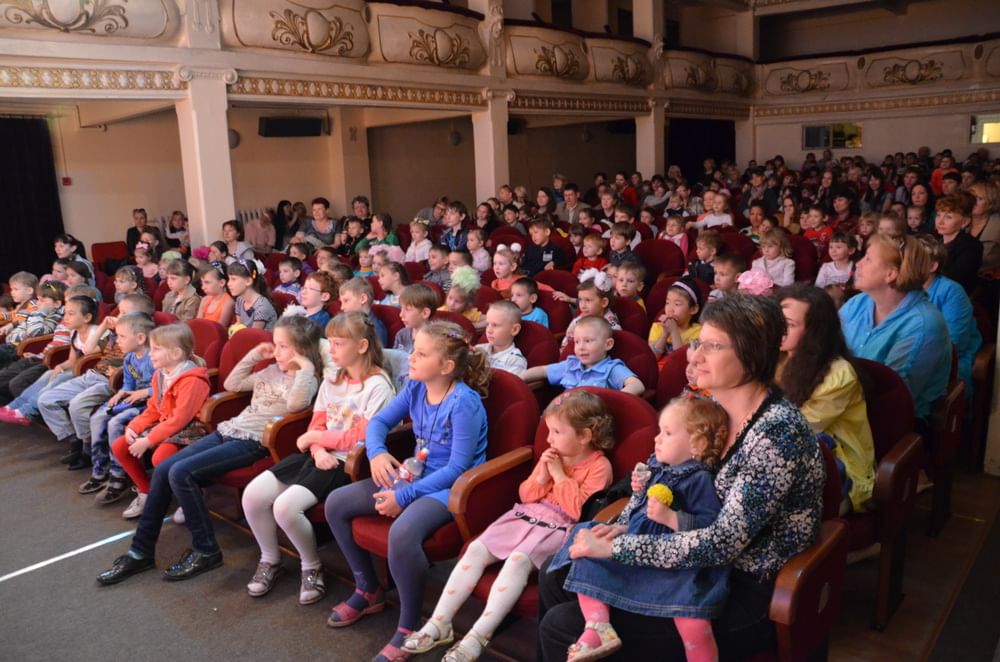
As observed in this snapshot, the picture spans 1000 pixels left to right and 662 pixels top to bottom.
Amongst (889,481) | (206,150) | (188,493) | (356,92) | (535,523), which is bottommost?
(188,493)

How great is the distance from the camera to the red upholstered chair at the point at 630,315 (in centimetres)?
432

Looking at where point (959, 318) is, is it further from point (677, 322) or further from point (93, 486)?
point (93, 486)

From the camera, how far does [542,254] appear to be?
252 inches

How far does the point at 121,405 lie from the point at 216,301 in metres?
1.28

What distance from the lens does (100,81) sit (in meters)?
6.81

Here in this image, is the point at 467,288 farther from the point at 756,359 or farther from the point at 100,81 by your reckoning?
the point at 100,81

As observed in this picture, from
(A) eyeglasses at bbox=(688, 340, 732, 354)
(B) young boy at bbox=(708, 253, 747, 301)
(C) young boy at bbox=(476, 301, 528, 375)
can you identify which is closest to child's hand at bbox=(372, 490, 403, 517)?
(C) young boy at bbox=(476, 301, 528, 375)

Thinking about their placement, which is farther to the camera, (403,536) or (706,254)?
(706,254)

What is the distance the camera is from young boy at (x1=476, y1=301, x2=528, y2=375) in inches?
144

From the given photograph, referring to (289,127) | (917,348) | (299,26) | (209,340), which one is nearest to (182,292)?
(209,340)

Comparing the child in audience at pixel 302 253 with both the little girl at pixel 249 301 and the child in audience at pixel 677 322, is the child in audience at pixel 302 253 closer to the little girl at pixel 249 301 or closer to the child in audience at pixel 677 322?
the little girl at pixel 249 301

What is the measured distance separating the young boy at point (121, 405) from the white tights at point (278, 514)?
4.22ft

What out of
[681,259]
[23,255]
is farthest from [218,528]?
[23,255]

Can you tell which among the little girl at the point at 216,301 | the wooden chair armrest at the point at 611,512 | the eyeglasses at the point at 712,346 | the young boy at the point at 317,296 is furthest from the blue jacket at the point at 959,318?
the little girl at the point at 216,301
